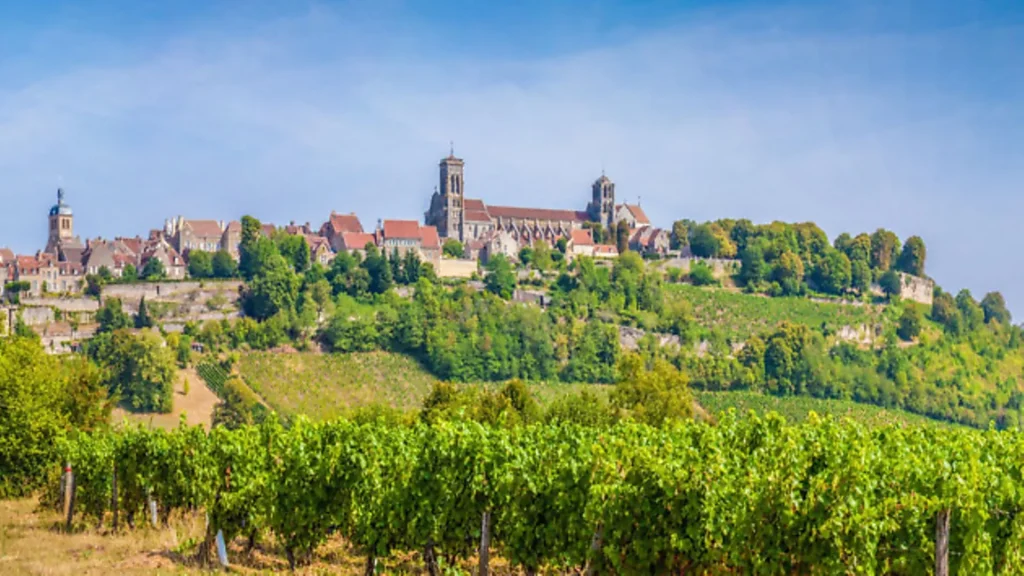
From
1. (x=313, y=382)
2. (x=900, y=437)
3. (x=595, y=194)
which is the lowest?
(x=313, y=382)

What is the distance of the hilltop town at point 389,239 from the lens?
83.6m

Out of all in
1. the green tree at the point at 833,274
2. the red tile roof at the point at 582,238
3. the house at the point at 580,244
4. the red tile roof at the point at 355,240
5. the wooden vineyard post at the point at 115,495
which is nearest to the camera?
the wooden vineyard post at the point at 115,495

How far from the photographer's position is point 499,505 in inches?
674

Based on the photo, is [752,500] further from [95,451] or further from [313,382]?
[313,382]

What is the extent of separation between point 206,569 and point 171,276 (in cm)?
7148

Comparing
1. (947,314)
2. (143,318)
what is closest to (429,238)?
(143,318)

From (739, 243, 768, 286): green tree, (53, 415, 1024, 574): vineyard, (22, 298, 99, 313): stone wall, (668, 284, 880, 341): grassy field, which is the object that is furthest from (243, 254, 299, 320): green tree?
(53, 415, 1024, 574): vineyard

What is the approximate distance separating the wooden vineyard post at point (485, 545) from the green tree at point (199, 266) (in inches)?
2855

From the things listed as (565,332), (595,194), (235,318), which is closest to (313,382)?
(235,318)

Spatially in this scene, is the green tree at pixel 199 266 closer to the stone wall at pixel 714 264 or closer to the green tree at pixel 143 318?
the green tree at pixel 143 318

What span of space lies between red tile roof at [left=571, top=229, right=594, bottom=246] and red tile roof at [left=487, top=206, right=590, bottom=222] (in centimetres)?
878

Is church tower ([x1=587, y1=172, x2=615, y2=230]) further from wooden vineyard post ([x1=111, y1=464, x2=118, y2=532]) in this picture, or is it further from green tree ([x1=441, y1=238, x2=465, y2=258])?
wooden vineyard post ([x1=111, y1=464, x2=118, y2=532])

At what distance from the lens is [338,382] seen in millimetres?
69500

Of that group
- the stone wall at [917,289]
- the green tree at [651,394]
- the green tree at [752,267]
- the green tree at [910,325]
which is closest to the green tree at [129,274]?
the green tree at [651,394]
